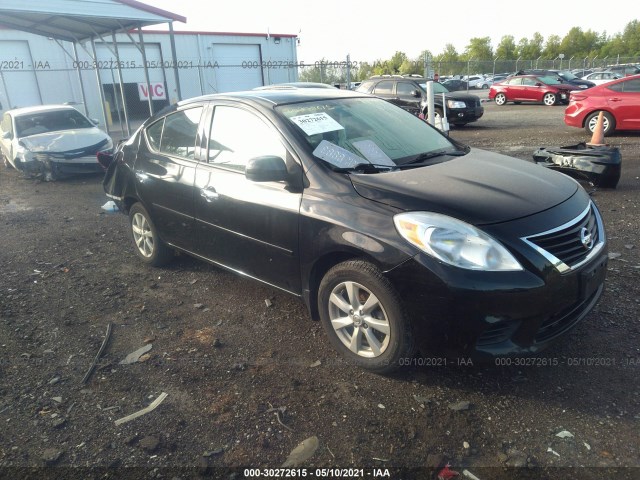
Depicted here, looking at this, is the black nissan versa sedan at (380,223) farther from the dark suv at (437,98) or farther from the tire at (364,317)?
the dark suv at (437,98)

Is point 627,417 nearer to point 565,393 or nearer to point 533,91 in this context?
point 565,393

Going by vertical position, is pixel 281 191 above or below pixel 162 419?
above

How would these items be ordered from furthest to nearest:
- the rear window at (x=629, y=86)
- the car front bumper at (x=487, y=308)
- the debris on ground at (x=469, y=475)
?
1. the rear window at (x=629, y=86)
2. the car front bumper at (x=487, y=308)
3. the debris on ground at (x=469, y=475)

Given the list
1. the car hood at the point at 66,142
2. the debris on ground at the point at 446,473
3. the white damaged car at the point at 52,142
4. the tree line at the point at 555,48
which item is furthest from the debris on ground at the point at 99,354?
the tree line at the point at 555,48

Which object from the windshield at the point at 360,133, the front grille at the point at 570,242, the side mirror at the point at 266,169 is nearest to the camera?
the front grille at the point at 570,242

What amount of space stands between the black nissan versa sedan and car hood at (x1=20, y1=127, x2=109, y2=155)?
6866mm

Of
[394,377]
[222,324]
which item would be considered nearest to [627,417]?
[394,377]

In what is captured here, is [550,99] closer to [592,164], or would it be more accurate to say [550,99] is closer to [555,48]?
[592,164]

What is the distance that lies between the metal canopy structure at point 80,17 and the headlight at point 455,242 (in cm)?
1140

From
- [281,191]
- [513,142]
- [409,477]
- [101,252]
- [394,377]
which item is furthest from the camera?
[513,142]

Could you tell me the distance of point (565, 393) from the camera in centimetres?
278

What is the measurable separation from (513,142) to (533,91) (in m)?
13.2

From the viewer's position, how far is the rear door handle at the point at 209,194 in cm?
372

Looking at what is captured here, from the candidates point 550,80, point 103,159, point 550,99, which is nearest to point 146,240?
point 103,159
